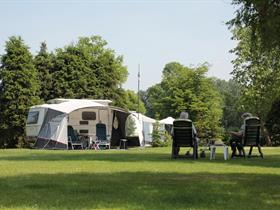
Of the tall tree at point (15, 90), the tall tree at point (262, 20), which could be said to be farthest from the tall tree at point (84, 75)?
the tall tree at point (262, 20)

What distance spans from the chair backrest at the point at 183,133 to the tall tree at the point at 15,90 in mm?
20607

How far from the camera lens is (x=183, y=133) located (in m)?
13.7

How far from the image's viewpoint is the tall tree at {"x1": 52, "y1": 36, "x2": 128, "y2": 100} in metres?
37.6

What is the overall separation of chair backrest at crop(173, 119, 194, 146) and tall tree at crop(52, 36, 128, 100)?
79.8 feet

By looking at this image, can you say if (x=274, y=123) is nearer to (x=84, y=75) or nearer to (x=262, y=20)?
(x=84, y=75)

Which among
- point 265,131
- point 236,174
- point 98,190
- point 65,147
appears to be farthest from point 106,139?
point 98,190

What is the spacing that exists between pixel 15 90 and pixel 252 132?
2186 cm

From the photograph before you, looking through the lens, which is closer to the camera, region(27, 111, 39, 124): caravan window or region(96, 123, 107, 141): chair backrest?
region(27, 111, 39, 124): caravan window

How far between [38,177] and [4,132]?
26140 millimetres

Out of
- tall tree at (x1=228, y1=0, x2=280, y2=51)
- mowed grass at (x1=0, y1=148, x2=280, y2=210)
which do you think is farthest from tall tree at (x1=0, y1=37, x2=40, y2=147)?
tall tree at (x1=228, y1=0, x2=280, y2=51)

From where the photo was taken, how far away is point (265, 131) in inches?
1415

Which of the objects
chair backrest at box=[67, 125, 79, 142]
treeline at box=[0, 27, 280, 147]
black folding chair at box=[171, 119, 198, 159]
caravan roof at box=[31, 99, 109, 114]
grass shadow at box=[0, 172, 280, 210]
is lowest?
grass shadow at box=[0, 172, 280, 210]

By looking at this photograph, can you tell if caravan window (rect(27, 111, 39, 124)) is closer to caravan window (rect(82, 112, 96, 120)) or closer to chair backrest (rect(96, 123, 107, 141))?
caravan window (rect(82, 112, 96, 120))

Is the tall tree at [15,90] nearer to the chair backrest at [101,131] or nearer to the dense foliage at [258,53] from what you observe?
the chair backrest at [101,131]
